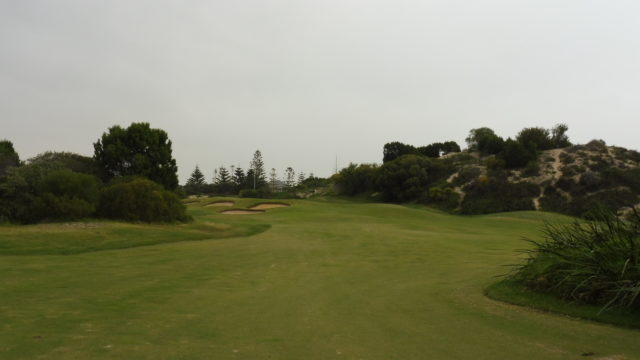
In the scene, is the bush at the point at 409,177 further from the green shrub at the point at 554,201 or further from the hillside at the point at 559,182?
the green shrub at the point at 554,201

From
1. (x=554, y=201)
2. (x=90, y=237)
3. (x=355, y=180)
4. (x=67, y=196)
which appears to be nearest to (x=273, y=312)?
(x=90, y=237)

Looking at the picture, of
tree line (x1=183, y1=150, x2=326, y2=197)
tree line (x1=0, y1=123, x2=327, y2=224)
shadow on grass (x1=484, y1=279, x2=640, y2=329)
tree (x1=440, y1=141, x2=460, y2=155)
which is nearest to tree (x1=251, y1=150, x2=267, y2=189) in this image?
tree line (x1=183, y1=150, x2=326, y2=197)

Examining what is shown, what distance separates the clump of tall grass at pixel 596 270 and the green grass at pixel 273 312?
832 millimetres

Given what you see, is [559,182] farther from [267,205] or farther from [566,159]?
[267,205]

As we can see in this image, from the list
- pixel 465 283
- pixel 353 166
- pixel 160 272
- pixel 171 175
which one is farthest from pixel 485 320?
pixel 353 166

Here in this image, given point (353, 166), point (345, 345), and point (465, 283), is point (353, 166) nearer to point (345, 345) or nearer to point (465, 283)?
point (465, 283)

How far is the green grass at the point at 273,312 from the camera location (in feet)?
17.7

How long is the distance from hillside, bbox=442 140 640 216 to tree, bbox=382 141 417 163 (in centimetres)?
2292

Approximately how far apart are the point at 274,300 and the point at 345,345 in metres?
3.19

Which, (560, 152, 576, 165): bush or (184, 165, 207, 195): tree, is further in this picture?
(184, 165, 207, 195): tree

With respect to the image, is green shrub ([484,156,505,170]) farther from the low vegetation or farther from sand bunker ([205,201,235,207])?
sand bunker ([205,201,235,207])

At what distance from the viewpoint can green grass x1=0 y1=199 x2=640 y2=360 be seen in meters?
5.39

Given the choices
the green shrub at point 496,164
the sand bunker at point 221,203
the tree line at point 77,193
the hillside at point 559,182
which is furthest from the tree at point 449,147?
the tree line at point 77,193

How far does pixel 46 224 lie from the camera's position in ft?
67.1
